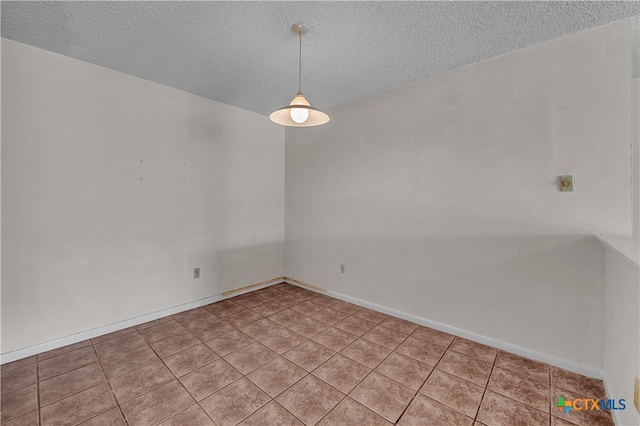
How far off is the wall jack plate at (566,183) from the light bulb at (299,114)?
6.65ft

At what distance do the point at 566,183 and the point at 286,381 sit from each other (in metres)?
2.57

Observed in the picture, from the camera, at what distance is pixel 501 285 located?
224 centimetres

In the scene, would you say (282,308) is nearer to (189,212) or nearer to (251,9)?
(189,212)

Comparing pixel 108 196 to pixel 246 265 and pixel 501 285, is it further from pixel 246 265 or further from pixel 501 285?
pixel 501 285

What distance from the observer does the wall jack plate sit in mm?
1939

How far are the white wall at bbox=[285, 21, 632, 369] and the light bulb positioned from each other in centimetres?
138

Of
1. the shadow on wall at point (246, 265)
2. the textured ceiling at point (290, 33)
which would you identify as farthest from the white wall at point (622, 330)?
the shadow on wall at point (246, 265)

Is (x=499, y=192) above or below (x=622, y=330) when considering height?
above

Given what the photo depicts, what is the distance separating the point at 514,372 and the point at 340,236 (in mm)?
2102

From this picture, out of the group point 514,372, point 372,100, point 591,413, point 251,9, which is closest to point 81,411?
point 251,9

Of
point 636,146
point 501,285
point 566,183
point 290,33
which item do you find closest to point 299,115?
point 290,33

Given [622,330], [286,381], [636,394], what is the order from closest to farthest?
[636,394], [622,330], [286,381]

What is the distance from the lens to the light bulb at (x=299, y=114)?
71.8 inches

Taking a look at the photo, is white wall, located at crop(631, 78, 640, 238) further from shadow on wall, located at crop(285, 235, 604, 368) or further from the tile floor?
the tile floor
